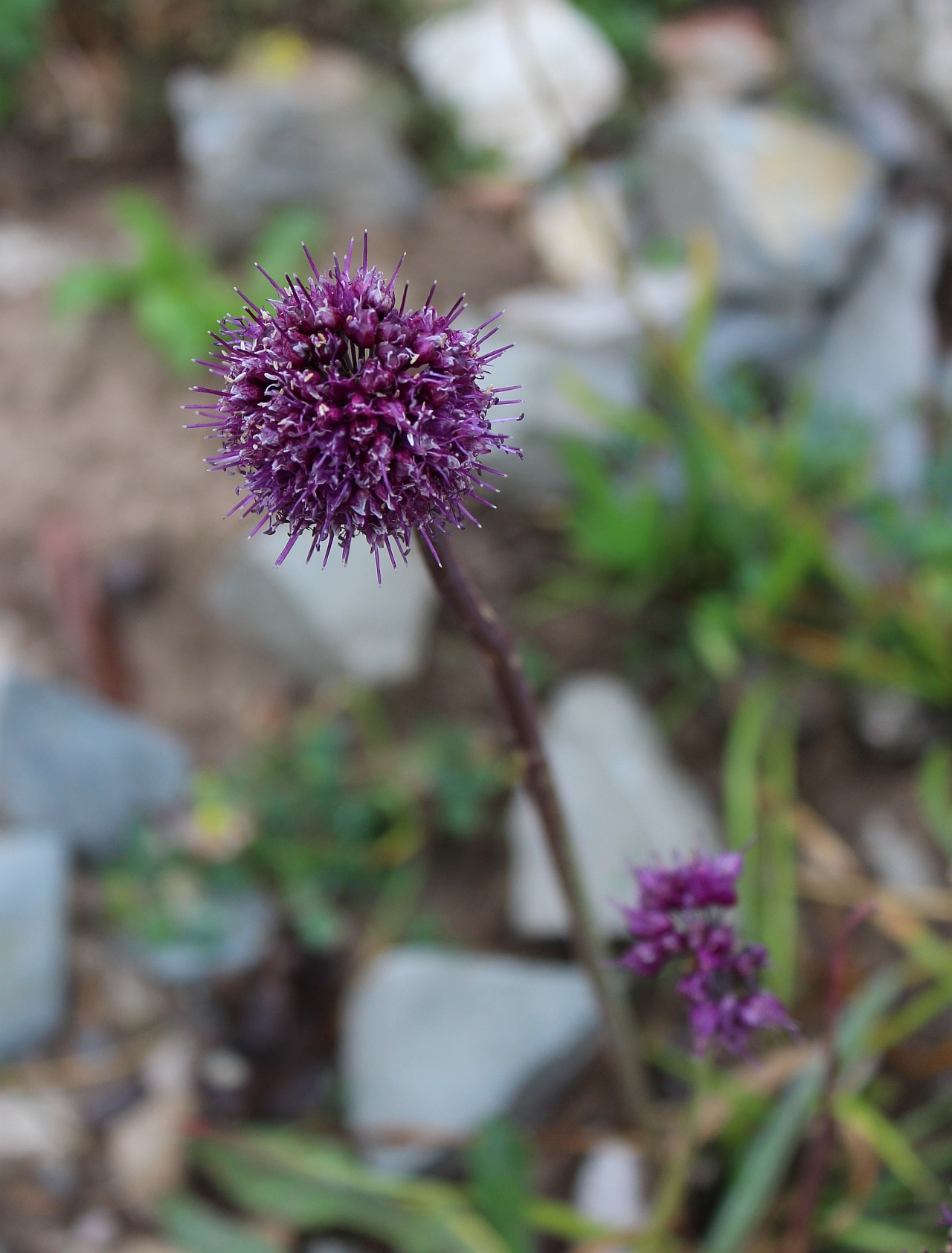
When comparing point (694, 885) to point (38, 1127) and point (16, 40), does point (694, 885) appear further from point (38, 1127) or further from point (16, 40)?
point (16, 40)

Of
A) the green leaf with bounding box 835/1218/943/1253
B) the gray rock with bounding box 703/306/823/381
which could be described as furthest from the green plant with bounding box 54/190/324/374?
the green leaf with bounding box 835/1218/943/1253

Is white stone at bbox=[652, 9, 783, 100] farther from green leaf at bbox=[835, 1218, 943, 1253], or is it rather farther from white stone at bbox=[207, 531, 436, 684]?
green leaf at bbox=[835, 1218, 943, 1253]

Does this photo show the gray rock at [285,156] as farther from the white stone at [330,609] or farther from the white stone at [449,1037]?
the white stone at [449,1037]

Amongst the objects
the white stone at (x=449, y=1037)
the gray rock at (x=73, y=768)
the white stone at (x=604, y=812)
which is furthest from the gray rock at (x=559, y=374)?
the white stone at (x=449, y=1037)

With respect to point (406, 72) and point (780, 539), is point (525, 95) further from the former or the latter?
point (780, 539)

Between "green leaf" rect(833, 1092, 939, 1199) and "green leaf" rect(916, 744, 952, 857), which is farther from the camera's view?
"green leaf" rect(916, 744, 952, 857)
